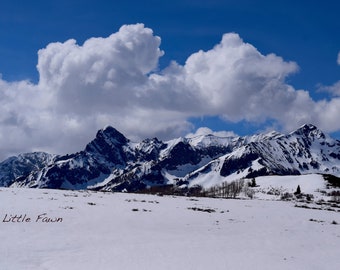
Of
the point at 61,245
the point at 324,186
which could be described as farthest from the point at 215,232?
the point at 324,186

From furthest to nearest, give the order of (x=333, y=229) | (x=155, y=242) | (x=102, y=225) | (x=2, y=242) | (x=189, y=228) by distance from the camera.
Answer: (x=333, y=229) → (x=189, y=228) → (x=102, y=225) → (x=155, y=242) → (x=2, y=242)

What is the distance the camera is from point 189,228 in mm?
34594

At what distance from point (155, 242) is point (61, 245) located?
6464 millimetres

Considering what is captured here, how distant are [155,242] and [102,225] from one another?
7.04m

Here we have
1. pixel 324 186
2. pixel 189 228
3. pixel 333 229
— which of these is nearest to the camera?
pixel 189 228

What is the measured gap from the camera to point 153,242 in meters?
27.1

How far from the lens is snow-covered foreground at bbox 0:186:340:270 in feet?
69.7

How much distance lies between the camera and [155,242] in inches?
1067

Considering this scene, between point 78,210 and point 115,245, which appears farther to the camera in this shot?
point 78,210

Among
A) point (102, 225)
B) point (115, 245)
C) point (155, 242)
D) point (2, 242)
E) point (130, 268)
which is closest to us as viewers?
point (130, 268)

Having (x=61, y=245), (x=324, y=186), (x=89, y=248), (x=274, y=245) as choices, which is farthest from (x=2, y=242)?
(x=324, y=186)

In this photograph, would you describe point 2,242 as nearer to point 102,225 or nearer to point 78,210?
point 102,225

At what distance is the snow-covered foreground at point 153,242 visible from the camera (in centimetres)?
2125

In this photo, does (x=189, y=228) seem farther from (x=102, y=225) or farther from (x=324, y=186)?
(x=324, y=186)
